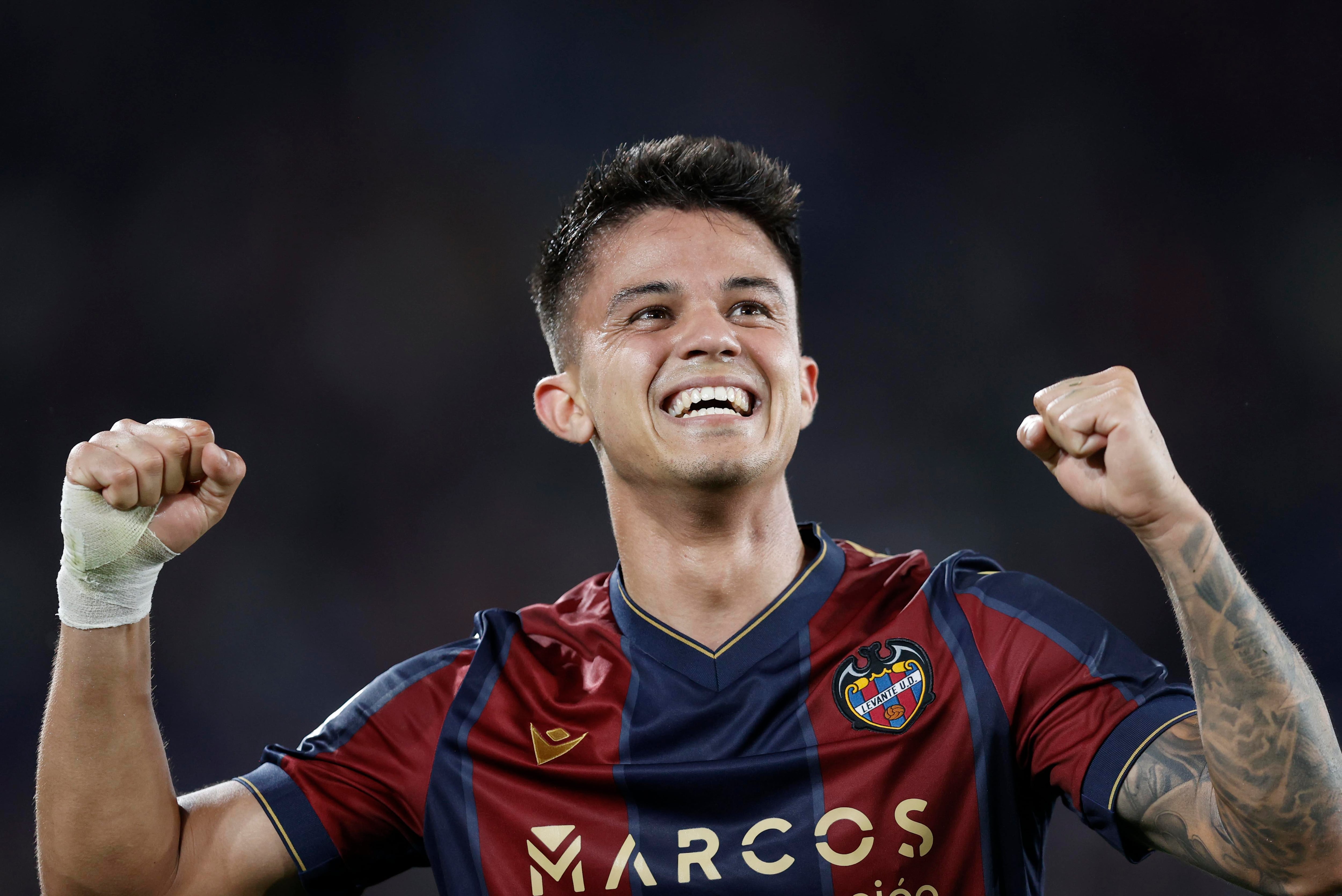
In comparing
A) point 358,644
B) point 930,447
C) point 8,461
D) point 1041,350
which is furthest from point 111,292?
point 1041,350

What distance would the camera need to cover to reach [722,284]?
2.26m

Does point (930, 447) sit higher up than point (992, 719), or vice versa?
point (930, 447)

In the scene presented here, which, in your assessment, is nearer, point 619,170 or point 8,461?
point 619,170

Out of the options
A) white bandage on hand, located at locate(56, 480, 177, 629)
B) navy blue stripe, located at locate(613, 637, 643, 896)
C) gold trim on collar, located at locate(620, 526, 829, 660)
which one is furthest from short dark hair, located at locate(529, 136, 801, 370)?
white bandage on hand, located at locate(56, 480, 177, 629)

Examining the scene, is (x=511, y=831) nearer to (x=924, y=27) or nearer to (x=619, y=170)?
(x=619, y=170)

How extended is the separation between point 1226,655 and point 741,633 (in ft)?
2.95

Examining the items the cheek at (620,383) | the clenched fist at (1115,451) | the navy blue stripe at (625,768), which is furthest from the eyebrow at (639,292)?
the clenched fist at (1115,451)

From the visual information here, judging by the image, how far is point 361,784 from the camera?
6.70 feet

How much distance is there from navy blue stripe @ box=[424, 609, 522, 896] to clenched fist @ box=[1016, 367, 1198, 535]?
3.85 feet

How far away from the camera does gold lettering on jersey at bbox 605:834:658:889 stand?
188cm

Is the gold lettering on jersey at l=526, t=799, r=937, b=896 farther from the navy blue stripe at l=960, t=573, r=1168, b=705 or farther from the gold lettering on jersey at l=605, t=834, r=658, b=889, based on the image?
the navy blue stripe at l=960, t=573, r=1168, b=705

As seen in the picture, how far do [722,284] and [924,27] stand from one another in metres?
2.32

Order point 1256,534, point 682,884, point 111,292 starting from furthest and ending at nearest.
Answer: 1. point 111,292
2. point 1256,534
3. point 682,884

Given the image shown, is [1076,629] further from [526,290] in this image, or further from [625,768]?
[526,290]
